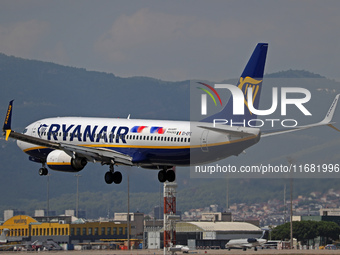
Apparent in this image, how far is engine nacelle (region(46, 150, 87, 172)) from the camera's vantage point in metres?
79.9

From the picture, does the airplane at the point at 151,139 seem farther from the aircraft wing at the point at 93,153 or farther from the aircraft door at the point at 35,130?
the aircraft door at the point at 35,130

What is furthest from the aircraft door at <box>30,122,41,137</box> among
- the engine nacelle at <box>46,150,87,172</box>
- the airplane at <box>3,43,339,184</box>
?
the engine nacelle at <box>46,150,87,172</box>

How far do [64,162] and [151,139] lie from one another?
29.8 feet

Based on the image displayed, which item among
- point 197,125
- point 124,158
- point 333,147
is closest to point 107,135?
point 124,158

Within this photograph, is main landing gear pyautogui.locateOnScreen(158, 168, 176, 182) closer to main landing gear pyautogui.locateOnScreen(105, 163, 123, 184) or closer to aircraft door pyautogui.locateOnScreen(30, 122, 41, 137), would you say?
main landing gear pyautogui.locateOnScreen(105, 163, 123, 184)

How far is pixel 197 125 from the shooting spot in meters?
76.2

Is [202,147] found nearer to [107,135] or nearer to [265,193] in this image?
[107,135]

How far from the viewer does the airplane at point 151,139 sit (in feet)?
244

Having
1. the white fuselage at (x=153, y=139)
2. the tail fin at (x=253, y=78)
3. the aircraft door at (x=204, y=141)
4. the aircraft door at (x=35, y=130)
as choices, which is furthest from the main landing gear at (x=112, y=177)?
the tail fin at (x=253, y=78)

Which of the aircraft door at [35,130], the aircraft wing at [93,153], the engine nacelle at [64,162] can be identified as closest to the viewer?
the aircraft wing at [93,153]

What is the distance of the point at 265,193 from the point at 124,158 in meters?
95.6

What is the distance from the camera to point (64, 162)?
80500 millimetres

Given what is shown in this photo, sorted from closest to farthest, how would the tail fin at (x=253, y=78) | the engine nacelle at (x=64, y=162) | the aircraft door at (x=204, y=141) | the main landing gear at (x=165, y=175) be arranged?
the aircraft door at (x=204, y=141) → the tail fin at (x=253, y=78) → the engine nacelle at (x=64, y=162) → the main landing gear at (x=165, y=175)

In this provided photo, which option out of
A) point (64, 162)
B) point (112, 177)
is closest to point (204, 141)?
point (112, 177)
